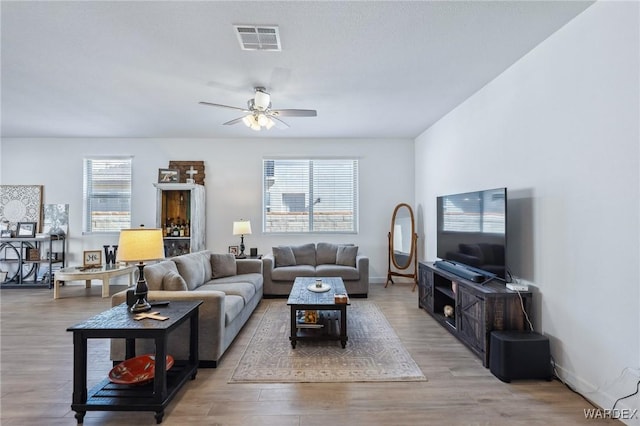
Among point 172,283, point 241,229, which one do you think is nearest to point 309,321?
point 172,283

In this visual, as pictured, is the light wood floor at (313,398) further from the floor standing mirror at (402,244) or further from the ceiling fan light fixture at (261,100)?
the floor standing mirror at (402,244)

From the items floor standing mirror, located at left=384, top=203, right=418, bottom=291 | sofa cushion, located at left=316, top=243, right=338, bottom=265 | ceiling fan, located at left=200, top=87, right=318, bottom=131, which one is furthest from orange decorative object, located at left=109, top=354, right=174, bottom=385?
floor standing mirror, located at left=384, top=203, right=418, bottom=291

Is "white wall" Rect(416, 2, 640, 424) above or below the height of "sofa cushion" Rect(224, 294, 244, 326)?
above

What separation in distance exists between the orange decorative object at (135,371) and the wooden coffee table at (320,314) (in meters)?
1.19

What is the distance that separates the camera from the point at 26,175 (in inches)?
235

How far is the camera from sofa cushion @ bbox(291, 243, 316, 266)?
5.52m

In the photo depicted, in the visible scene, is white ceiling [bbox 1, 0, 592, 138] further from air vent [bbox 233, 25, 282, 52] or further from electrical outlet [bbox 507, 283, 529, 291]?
electrical outlet [bbox 507, 283, 529, 291]

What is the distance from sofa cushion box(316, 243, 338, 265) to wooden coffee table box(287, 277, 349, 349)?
1572mm

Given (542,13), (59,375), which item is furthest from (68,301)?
(542,13)

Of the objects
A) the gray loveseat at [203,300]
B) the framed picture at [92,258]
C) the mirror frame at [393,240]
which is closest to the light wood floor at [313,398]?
the gray loveseat at [203,300]

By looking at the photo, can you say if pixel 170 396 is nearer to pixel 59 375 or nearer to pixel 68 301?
pixel 59 375

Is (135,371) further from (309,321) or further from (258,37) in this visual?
(258,37)

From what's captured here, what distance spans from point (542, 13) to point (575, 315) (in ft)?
7.53

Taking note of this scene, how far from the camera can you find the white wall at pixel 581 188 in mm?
1998
